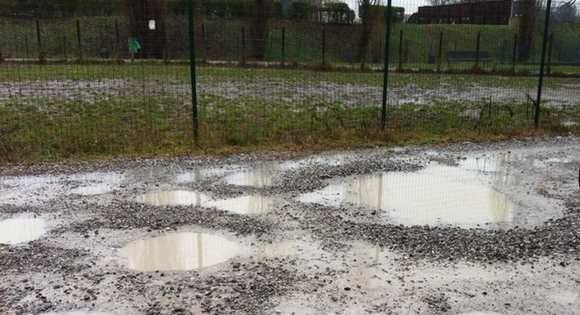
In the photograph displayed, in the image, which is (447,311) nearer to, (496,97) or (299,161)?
(299,161)

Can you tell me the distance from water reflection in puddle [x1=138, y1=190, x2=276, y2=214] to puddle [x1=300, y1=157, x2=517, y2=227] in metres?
0.49

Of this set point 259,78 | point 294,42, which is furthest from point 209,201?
point 259,78

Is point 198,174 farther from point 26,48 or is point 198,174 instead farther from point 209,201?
point 26,48

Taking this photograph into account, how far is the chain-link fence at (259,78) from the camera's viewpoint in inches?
364

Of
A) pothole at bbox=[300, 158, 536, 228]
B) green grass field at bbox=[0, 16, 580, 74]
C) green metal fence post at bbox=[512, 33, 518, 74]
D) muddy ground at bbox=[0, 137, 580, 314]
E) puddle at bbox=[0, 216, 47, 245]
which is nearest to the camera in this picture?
muddy ground at bbox=[0, 137, 580, 314]

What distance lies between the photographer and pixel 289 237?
4949 mm

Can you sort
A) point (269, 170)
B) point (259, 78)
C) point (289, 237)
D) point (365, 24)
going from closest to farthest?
point (289, 237) → point (269, 170) → point (259, 78) → point (365, 24)

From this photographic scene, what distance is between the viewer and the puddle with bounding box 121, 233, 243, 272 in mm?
4348

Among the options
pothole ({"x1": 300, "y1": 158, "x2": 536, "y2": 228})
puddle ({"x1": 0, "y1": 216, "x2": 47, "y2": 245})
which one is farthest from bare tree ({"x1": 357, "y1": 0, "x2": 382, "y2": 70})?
puddle ({"x1": 0, "y1": 216, "x2": 47, "y2": 245})

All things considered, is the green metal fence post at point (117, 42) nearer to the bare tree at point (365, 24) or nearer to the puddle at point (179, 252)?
the bare tree at point (365, 24)

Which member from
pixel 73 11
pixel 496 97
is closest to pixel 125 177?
pixel 73 11

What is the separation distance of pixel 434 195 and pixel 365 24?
37.4 ft

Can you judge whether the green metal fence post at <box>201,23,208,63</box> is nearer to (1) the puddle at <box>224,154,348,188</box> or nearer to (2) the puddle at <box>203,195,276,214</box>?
(1) the puddle at <box>224,154,348,188</box>

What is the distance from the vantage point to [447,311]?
3689 millimetres
